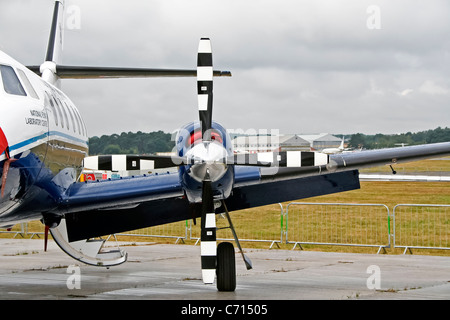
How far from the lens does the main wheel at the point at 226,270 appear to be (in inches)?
491

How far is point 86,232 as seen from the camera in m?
14.3

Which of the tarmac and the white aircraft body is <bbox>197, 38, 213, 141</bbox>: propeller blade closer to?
the white aircraft body

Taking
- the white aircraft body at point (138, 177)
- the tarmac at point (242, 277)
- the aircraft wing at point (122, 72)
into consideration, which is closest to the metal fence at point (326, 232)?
the tarmac at point (242, 277)

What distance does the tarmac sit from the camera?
40.5ft

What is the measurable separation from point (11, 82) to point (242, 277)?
6826 millimetres

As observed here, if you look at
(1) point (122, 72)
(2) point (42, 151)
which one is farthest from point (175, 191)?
(1) point (122, 72)

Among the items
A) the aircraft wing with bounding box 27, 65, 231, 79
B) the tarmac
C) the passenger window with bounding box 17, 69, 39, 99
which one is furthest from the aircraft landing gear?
the aircraft wing with bounding box 27, 65, 231, 79

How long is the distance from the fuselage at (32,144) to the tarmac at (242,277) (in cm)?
178

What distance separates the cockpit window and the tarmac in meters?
3.58

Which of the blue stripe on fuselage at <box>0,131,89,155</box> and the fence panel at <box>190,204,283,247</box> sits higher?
the blue stripe on fuselage at <box>0,131,89,155</box>
